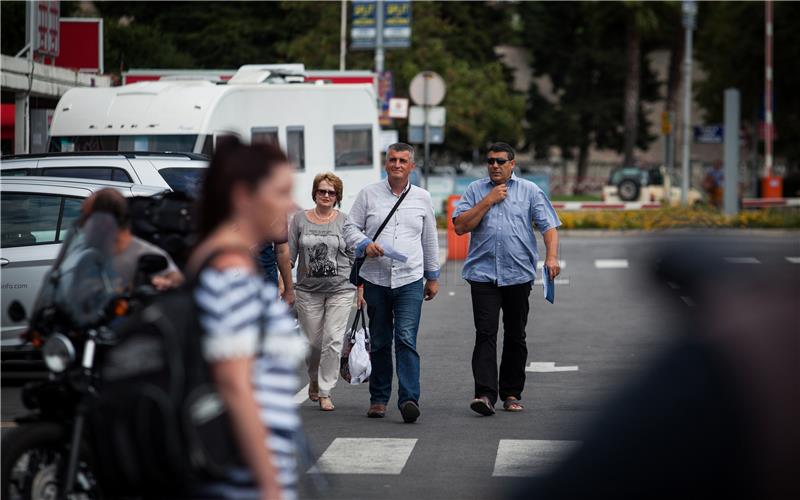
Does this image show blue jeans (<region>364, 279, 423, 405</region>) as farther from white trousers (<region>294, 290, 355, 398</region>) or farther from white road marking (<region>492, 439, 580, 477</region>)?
white road marking (<region>492, 439, 580, 477</region>)

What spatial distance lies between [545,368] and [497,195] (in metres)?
2.93

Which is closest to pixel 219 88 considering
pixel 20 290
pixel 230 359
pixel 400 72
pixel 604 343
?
pixel 604 343

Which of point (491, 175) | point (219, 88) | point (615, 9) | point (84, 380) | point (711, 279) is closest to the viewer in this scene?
point (711, 279)

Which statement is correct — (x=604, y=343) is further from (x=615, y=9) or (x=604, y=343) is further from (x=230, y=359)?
(x=615, y=9)

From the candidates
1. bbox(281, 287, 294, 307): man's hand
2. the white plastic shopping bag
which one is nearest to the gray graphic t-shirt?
bbox(281, 287, 294, 307): man's hand

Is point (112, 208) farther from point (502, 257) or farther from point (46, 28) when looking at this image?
point (46, 28)

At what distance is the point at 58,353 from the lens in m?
5.55

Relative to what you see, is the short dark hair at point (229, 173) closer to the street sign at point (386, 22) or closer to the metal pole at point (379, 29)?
the metal pole at point (379, 29)

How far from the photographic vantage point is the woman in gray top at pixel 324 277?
10273 millimetres

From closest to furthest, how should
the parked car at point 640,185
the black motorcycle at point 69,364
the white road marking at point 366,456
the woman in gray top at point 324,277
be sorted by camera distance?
the black motorcycle at point 69,364
the white road marking at point 366,456
the woman in gray top at point 324,277
the parked car at point 640,185

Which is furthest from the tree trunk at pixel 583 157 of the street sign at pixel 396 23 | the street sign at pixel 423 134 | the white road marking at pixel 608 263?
the white road marking at pixel 608 263

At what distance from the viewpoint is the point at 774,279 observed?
2.23 m

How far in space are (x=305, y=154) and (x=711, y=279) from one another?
20.3 m

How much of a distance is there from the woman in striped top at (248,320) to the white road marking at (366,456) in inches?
157
